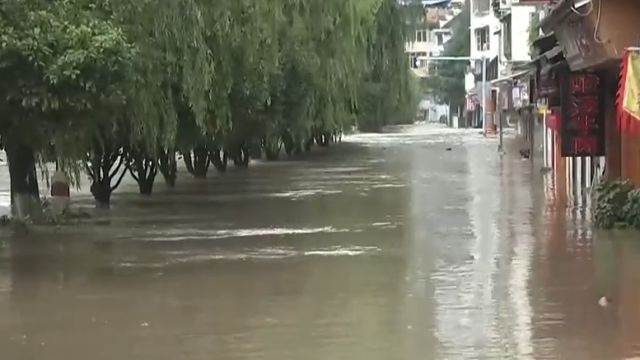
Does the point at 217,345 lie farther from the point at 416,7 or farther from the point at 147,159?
the point at 416,7

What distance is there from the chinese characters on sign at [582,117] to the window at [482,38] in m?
82.4

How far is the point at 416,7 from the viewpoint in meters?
44.1

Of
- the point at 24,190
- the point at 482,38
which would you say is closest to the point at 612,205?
the point at 24,190

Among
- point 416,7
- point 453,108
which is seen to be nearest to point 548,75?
point 416,7

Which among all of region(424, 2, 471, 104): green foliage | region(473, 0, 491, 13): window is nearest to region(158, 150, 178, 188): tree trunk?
region(473, 0, 491, 13): window

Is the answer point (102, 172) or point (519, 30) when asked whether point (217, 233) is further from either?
point (519, 30)

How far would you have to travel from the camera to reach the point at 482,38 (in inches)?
4267

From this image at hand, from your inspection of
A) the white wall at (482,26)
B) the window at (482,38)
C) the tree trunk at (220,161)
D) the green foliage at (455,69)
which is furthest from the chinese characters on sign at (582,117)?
the green foliage at (455,69)

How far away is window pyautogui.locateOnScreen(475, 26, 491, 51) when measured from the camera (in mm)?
106387

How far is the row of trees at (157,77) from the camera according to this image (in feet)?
53.9

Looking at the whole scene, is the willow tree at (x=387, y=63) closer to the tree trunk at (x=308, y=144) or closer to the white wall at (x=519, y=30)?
the tree trunk at (x=308, y=144)

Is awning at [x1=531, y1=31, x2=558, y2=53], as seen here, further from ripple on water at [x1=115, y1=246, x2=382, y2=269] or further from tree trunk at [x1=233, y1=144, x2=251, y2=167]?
tree trunk at [x1=233, y1=144, x2=251, y2=167]

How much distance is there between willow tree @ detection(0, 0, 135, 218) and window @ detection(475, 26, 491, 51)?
90.2 m

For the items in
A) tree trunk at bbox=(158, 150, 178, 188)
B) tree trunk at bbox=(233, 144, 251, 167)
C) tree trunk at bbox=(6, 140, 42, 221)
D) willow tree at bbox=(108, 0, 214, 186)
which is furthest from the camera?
tree trunk at bbox=(233, 144, 251, 167)
